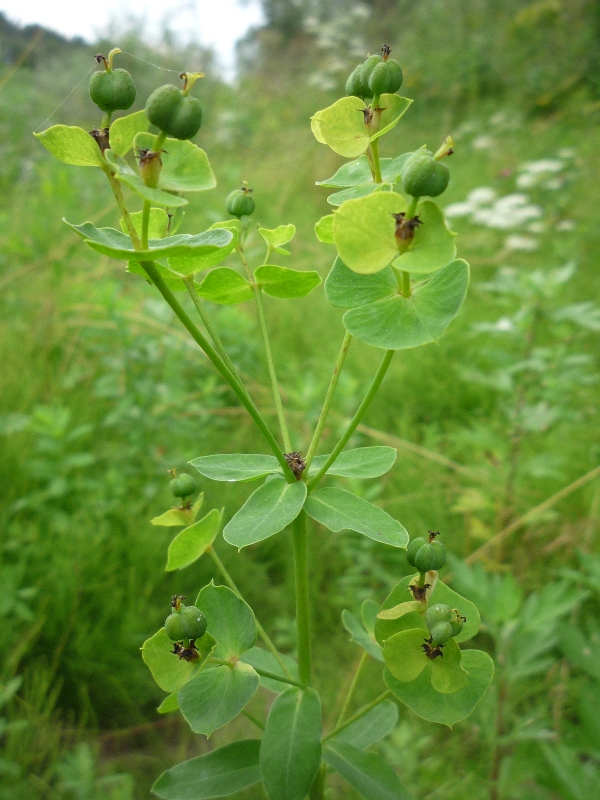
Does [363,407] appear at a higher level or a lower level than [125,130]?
lower

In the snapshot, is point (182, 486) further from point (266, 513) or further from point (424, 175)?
point (424, 175)

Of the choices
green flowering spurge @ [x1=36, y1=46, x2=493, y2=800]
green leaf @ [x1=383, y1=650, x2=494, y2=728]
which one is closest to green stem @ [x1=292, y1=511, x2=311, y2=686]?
green flowering spurge @ [x1=36, y1=46, x2=493, y2=800]

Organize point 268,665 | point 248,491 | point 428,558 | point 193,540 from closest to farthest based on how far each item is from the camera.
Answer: point 428,558 < point 193,540 < point 268,665 < point 248,491

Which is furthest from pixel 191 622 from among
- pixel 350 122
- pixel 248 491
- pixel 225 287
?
pixel 248 491

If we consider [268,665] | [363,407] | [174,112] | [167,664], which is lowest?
[268,665]

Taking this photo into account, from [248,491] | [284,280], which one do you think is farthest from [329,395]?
[248,491]

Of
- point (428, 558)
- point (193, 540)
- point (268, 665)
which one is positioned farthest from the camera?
point (268, 665)

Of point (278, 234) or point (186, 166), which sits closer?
point (186, 166)
